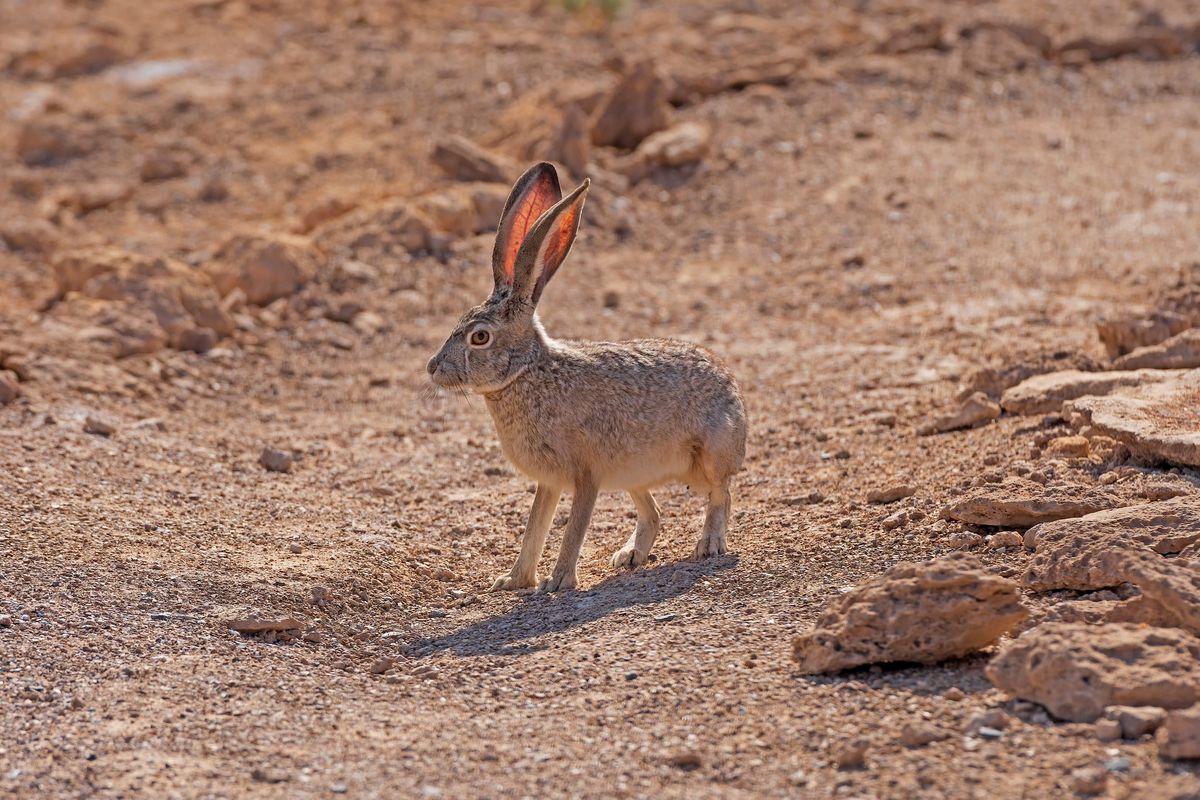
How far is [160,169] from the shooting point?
48.6ft

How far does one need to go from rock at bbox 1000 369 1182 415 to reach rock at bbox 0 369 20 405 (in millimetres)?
5984

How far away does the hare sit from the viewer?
7.17 metres

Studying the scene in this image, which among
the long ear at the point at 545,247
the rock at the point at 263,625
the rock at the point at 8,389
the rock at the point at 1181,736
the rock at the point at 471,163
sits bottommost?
the rock at the point at 8,389

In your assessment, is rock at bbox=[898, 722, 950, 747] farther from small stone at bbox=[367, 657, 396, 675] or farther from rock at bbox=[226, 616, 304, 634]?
rock at bbox=[226, 616, 304, 634]

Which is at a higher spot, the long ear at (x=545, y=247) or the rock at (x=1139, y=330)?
the long ear at (x=545, y=247)

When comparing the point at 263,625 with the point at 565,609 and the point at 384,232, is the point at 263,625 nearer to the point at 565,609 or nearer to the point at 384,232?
the point at 565,609

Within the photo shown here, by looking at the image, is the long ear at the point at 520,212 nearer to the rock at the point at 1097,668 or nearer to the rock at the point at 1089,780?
the rock at the point at 1097,668

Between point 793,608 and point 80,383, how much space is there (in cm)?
574

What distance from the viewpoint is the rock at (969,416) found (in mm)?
8469

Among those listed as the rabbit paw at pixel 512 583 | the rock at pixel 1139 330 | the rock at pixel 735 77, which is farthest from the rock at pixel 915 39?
the rabbit paw at pixel 512 583

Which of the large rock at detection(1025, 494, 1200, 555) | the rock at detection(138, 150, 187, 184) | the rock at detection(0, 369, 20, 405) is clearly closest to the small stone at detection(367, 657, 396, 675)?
the large rock at detection(1025, 494, 1200, 555)

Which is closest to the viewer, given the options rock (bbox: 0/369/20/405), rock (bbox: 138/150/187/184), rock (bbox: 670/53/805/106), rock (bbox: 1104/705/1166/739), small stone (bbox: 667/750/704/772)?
rock (bbox: 1104/705/1166/739)

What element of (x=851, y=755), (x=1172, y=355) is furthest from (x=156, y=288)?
(x=851, y=755)

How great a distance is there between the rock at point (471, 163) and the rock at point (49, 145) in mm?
4246
